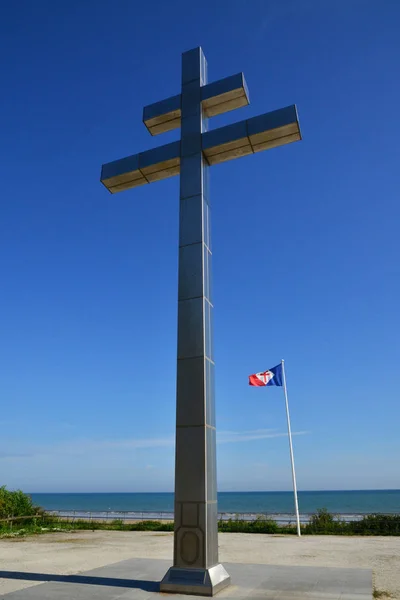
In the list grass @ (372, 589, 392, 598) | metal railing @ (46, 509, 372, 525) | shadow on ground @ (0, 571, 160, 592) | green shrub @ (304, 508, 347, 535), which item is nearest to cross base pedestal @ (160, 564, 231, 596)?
shadow on ground @ (0, 571, 160, 592)

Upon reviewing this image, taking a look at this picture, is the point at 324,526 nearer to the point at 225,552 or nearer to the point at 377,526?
the point at 377,526

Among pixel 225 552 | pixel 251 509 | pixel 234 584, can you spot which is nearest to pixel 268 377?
pixel 225 552

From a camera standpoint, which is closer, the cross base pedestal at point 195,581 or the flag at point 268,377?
the cross base pedestal at point 195,581

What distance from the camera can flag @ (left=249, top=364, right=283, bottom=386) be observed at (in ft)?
70.3

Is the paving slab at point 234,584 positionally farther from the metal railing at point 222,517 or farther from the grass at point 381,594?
the metal railing at point 222,517

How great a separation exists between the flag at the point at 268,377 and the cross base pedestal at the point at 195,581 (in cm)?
1386

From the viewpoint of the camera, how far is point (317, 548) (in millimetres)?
14242

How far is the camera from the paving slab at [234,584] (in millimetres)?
7125

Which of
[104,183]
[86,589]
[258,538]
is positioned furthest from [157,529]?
[104,183]

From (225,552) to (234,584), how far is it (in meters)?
6.42

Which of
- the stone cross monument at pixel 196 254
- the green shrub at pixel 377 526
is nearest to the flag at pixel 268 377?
the green shrub at pixel 377 526

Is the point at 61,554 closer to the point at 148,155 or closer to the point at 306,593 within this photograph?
the point at 306,593

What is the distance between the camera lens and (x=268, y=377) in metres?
21.5

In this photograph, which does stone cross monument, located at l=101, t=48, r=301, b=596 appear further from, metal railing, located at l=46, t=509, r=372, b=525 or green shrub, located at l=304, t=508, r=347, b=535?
metal railing, located at l=46, t=509, r=372, b=525
